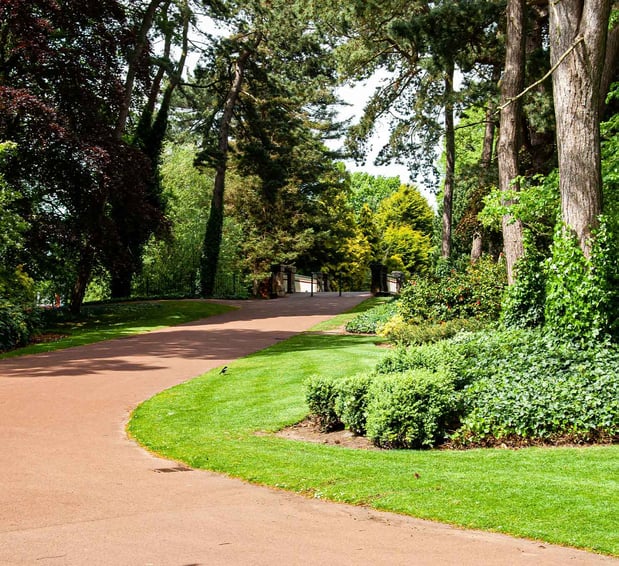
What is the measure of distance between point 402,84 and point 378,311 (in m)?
8.99

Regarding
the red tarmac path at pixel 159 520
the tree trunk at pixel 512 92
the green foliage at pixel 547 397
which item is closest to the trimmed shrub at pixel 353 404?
the green foliage at pixel 547 397

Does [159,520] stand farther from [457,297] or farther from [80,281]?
[80,281]

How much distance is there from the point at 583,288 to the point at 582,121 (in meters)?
2.71

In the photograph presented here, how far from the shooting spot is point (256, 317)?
27750 millimetres

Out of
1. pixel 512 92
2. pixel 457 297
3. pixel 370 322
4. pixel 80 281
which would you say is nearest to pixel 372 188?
pixel 80 281

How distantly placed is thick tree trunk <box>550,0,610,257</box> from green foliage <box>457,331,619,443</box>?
7.26 feet

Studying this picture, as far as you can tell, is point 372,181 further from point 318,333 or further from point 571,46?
point 571,46

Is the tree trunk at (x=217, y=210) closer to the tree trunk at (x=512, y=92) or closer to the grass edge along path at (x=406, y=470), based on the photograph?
the tree trunk at (x=512, y=92)

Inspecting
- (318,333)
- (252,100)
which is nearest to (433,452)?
(318,333)

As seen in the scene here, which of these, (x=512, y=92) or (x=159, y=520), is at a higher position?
(x=512, y=92)

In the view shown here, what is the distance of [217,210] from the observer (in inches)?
1483

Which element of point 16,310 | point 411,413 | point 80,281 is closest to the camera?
point 411,413

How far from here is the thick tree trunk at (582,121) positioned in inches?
427

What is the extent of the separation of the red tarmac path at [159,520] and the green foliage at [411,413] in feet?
7.21
